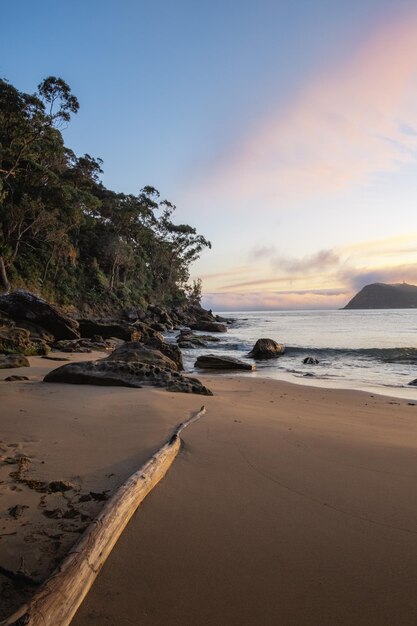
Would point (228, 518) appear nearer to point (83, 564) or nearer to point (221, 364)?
point (83, 564)

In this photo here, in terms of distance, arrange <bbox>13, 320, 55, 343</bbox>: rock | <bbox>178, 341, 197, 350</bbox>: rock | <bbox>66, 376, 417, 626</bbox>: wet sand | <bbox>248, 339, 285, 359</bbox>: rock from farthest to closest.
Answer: <bbox>178, 341, 197, 350</bbox>: rock, <bbox>248, 339, 285, 359</bbox>: rock, <bbox>13, 320, 55, 343</bbox>: rock, <bbox>66, 376, 417, 626</bbox>: wet sand

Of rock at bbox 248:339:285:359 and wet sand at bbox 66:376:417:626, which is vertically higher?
wet sand at bbox 66:376:417:626

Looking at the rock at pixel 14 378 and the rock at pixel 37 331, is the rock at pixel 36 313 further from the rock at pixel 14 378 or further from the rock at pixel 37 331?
the rock at pixel 14 378

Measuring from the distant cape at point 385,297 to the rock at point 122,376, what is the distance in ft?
574

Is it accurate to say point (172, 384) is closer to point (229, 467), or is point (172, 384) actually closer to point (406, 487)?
point (229, 467)

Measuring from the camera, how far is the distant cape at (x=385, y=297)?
164m

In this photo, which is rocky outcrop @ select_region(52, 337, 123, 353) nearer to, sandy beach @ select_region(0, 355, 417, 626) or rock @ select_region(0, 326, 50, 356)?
rock @ select_region(0, 326, 50, 356)

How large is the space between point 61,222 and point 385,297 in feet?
563

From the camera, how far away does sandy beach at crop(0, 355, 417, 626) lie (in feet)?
5.32

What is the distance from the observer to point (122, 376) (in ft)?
22.5

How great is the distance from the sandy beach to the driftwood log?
0.06 meters

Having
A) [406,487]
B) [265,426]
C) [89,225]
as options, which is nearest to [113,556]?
[406,487]

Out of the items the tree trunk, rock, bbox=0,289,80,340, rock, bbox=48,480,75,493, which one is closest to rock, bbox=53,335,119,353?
rock, bbox=0,289,80,340

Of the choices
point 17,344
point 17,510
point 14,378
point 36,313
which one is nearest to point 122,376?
point 14,378
